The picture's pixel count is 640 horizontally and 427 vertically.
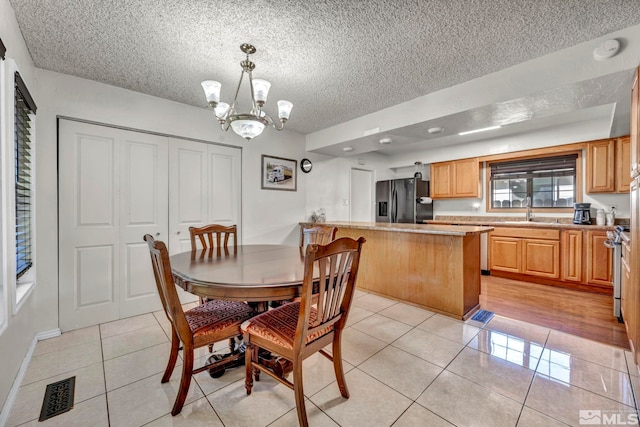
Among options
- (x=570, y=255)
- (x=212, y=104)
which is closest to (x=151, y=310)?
(x=212, y=104)

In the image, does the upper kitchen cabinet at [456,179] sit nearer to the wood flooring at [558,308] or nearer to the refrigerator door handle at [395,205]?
the refrigerator door handle at [395,205]

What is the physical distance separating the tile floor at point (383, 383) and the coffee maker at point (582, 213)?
91.3 inches

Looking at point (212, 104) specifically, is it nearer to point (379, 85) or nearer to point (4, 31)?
point (4, 31)

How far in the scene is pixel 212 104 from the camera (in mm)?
1945

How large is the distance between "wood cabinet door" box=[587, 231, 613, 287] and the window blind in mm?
5774

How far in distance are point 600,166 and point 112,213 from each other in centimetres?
599

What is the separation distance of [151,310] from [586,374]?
3.81m

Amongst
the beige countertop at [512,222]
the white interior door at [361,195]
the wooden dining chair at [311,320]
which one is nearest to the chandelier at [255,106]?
the wooden dining chair at [311,320]

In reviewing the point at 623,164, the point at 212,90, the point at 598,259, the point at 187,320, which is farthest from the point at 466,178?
the point at 187,320

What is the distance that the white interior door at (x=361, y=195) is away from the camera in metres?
5.43

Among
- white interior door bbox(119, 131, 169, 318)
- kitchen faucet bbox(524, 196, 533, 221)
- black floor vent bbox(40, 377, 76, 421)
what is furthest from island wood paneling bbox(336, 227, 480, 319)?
black floor vent bbox(40, 377, 76, 421)

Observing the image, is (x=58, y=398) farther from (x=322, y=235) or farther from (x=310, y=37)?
(x=310, y=37)

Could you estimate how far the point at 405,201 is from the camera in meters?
5.27

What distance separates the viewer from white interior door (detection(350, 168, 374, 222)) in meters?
5.43
